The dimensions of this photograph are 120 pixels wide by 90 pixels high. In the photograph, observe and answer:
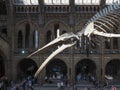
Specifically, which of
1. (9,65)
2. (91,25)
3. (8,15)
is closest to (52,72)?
(9,65)

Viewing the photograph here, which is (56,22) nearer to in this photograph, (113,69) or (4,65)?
(4,65)

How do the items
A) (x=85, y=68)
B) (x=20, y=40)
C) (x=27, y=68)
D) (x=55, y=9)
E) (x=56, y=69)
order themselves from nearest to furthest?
(x=55, y=9), (x=20, y=40), (x=56, y=69), (x=27, y=68), (x=85, y=68)

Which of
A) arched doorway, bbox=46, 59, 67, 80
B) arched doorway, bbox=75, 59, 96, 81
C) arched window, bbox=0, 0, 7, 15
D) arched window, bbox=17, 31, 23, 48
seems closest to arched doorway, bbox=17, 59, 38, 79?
arched doorway, bbox=46, 59, 67, 80

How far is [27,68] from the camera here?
148 feet

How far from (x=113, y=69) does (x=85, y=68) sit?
305 cm

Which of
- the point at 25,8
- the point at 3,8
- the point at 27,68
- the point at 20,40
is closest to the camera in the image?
the point at 25,8

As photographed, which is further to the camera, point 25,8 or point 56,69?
point 56,69

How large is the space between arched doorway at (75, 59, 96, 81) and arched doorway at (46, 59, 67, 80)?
1.41m

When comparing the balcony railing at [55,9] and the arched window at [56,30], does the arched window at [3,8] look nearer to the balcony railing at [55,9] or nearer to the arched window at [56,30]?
the balcony railing at [55,9]

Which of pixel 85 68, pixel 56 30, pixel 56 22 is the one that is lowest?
pixel 85 68

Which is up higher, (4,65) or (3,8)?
(3,8)

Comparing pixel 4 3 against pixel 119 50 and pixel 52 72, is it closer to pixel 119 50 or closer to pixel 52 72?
pixel 52 72

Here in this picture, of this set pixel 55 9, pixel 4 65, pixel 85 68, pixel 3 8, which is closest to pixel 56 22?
pixel 55 9

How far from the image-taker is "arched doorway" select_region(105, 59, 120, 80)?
4466 cm
